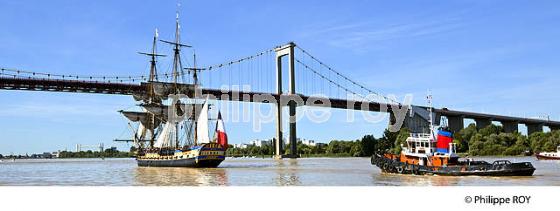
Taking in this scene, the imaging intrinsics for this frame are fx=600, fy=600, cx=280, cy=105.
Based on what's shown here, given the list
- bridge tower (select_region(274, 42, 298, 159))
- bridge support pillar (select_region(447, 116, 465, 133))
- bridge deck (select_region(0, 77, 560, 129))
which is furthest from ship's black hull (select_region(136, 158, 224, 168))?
bridge support pillar (select_region(447, 116, 465, 133))

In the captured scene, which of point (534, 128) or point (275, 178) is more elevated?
point (534, 128)

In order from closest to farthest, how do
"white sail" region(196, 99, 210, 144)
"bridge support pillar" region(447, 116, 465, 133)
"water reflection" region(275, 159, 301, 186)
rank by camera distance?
1. "water reflection" region(275, 159, 301, 186)
2. "white sail" region(196, 99, 210, 144)
3. "bridge support pillar" region(447, 116, 465, 133)

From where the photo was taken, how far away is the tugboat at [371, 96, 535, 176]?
3497cm

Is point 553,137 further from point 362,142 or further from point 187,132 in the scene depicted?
point 187,132

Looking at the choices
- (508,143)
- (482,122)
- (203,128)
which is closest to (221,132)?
(203,128)

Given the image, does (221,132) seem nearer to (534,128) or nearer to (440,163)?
(440,163)

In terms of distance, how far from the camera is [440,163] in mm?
36531

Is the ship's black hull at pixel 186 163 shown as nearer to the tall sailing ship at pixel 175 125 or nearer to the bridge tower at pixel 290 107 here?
the tall sailing ship at pixel 175 125

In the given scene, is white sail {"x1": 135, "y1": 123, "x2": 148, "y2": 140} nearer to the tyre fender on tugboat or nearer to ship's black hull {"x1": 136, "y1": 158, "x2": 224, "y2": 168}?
ship's black hull {"x1": 136, "y1": 158, "x2": 224, "y2": 168}
